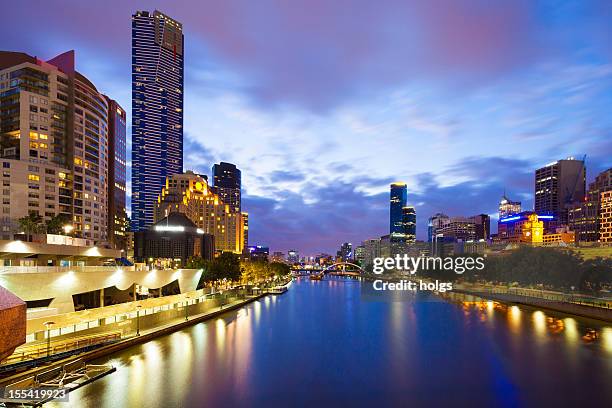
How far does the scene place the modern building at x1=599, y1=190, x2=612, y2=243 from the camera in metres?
146

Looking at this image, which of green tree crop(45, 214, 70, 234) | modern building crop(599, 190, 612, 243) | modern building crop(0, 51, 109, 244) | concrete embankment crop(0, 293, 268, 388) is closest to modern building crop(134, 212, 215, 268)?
modern building crop(0, 51, 109, 244)

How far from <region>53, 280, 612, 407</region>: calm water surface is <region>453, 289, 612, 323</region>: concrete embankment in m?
1.28

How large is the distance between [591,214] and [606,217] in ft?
46.9

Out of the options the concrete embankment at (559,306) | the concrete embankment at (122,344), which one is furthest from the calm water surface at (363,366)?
the concrete embankment at (559,306)

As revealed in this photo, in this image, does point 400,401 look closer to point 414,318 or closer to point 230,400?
point 230,400

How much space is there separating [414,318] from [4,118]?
8730 cm

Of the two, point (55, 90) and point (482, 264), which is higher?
point (55, 90)

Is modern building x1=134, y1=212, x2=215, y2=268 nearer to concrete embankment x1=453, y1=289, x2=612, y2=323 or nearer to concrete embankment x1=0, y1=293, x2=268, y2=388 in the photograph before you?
concrete embankment x1=0, y1=293, x2=268, y2=388

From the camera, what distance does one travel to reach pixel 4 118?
88.9m

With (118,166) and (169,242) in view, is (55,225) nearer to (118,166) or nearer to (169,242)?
(169,242)

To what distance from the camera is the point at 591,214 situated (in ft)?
531

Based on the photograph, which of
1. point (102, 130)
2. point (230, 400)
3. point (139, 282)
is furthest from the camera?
point (102, 130)

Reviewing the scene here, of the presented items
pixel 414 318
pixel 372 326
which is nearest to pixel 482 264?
pixel 414 318

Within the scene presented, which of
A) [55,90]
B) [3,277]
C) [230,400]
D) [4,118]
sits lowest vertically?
[230,400]
